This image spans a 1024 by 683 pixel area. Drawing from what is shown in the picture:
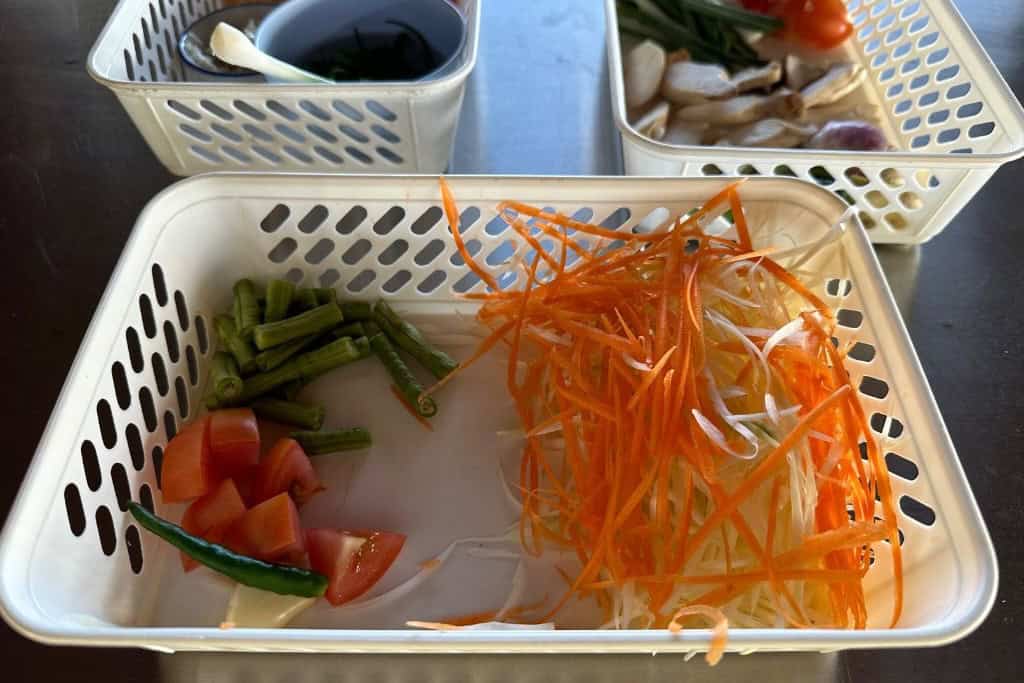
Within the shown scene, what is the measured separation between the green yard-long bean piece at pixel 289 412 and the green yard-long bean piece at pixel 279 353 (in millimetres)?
35

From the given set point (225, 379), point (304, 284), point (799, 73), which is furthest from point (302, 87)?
point (799, 73)

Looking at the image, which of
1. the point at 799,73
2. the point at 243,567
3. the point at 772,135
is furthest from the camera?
the point at 799,73

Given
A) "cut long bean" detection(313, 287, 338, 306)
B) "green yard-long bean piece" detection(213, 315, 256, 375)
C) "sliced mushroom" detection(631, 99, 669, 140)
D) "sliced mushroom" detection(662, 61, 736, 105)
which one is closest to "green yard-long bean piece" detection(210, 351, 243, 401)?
"green yard-long bean piece" detection(213, 315, 256, 375)

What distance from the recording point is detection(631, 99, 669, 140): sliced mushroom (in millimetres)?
1011

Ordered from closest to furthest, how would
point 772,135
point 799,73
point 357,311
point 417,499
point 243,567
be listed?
point 243,567 → point 417,499 → point 357,311 → point 772,135 → point 799,73

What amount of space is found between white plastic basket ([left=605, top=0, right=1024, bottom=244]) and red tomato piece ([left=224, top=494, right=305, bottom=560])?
51cm

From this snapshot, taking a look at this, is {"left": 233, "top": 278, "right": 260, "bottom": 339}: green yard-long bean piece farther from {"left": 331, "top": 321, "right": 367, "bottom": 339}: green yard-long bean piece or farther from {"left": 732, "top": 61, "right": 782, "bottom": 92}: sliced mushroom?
{"left": 732, "top": 61, "right": 782, "bottom": 92}: sliced mushroom

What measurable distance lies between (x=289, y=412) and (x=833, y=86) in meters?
0.81

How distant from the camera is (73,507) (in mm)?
775

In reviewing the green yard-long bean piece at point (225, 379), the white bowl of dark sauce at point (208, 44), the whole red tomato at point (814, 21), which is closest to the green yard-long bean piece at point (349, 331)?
the green yard-long bean piece at point (225, 379)

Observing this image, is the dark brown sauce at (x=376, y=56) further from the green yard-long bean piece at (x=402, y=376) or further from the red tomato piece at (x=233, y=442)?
the red tomato piece at (x=233, y=442)

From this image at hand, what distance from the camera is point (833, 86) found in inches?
42.3

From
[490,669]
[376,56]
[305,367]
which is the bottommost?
[490,669]

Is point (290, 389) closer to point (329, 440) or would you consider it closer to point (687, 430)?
point (329, 440)
